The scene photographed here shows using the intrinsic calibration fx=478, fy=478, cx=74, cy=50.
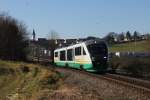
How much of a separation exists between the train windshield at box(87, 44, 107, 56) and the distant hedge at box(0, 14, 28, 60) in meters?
48.7

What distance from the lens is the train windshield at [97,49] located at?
42028 millimetres

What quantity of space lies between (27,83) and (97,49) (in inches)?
493

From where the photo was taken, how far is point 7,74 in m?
48.2

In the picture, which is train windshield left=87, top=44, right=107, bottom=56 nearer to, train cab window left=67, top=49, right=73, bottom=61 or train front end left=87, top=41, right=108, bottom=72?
train front end left=87, top=41, right=108, bottom=72

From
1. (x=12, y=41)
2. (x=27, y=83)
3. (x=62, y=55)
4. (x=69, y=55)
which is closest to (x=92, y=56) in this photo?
(x=69, y=55)

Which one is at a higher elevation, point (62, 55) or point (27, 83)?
point (62, 55)

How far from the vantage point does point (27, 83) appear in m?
31.1

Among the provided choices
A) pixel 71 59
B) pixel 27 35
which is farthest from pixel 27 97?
pixel 27 35

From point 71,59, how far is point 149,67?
853cm

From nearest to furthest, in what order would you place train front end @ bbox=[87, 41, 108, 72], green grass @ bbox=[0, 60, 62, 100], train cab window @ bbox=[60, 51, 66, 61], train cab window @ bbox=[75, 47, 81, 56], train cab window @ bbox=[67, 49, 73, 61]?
green grass @ bbox=[0, 60, 62, 100] < train front end @ bbox=[87, 41, 108, 72] < train cab window @ bbox=[75, 47, 81, 56] < train cab window @ bbox=[67, 49, 73, 61] < train cab window @ bbox=[60, 51, 66, 61]

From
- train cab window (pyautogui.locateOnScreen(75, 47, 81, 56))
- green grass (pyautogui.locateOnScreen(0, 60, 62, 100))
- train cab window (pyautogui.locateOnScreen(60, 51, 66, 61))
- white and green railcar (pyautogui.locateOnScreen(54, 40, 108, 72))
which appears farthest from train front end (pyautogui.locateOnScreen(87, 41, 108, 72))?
train cab window (pyautogui.locateOnScreen(60, 51, 66, 61))

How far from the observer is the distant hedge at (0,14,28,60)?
8959 cm

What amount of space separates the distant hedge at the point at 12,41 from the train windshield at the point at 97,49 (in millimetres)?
48664

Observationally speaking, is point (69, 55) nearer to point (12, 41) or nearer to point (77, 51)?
point (77, 51)
